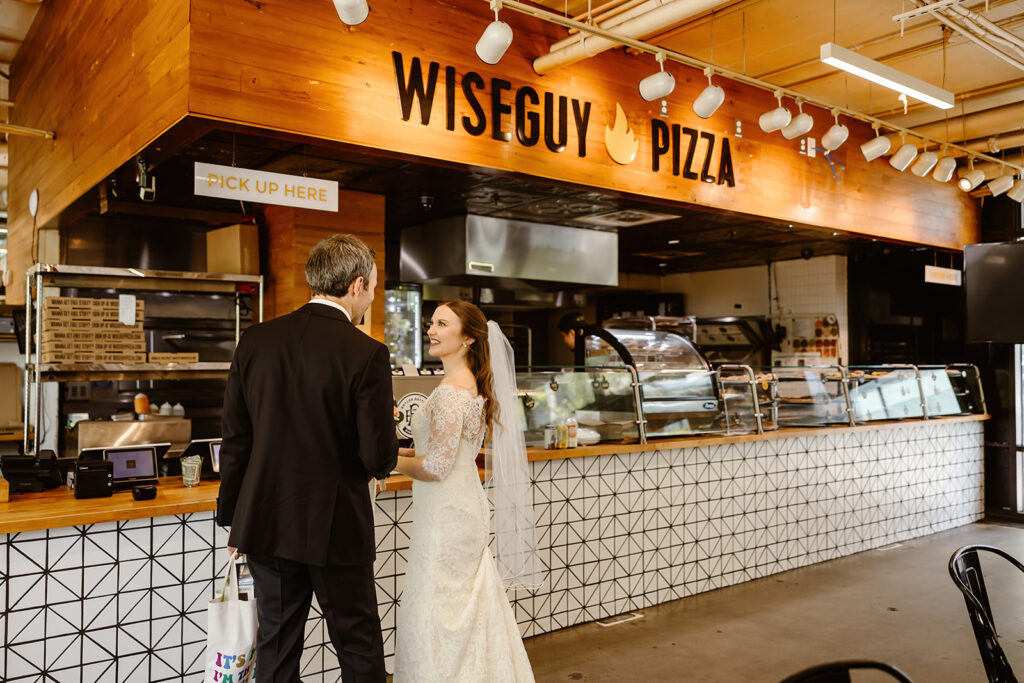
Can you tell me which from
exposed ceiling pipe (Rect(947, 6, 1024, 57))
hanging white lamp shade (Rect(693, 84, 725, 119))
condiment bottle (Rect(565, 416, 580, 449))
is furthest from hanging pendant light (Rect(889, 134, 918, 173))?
condiment bottle (Rect(565, 416, 580, 449))

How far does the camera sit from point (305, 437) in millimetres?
2525

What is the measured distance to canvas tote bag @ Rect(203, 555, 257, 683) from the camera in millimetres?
2600

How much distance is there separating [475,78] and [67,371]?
3.70 m

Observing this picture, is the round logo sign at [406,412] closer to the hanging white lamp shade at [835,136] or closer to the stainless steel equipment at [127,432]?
the stainless steel equipment at [127,432]

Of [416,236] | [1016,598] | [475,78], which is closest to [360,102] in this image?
[475,78]

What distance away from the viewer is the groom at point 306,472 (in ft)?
8.23

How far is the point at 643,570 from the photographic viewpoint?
497cm

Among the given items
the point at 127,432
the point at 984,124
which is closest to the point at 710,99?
the point at 984,124

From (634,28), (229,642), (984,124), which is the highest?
(984,124)

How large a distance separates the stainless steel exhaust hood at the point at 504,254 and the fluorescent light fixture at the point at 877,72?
2.77 metres

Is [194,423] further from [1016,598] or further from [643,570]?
[1016,598]

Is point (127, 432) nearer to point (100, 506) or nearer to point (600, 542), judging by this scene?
point (100, 506)

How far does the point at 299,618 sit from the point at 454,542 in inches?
29.3

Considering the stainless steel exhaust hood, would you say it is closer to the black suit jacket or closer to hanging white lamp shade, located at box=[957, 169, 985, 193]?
hanging white lamp shade, located at box=[957, 169, 985, 193]
